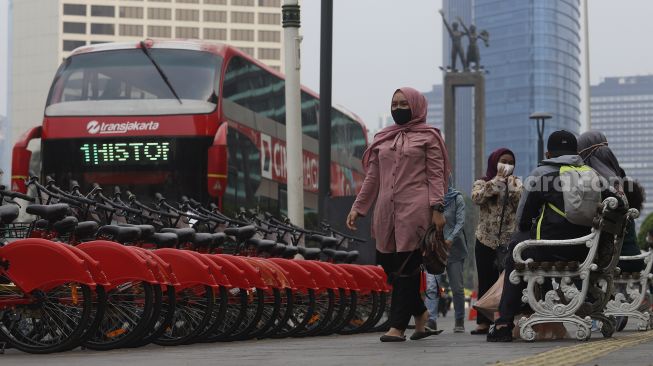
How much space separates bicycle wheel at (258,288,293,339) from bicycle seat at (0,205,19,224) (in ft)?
10.3

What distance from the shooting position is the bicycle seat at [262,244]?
40.6 ft

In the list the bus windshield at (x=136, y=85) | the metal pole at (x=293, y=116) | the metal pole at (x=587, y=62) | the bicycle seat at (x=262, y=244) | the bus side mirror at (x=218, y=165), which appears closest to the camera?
the bicycle seat at (x=262, y=244)

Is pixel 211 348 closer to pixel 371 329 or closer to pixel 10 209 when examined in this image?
pixel 10 209

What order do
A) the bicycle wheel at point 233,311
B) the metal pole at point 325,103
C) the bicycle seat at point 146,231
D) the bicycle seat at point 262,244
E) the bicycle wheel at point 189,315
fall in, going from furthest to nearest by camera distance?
the metal pole at point 325,103, the bicycle seat at point 262,244, the bicycle wheel at point 233,311, the bicycle seat at point 146,231, the bicycle wheel at point 189,315

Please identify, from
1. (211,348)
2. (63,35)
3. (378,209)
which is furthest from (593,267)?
(63,35)

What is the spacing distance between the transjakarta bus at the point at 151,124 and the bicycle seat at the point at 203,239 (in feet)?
27.0

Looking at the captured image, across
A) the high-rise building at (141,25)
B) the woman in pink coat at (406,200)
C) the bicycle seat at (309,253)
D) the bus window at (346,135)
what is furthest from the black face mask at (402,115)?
the high-rise building at (141,25)

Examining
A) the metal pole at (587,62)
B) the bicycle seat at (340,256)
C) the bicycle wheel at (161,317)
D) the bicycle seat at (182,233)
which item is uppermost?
the metal pole at (587,62)

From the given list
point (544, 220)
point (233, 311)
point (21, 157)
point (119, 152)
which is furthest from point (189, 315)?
point (21, 157)

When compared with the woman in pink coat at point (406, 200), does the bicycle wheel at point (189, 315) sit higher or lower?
lower

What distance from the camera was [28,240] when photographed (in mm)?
8898

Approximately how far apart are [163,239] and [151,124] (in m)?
9.72

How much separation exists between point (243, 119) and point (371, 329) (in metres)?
7.51

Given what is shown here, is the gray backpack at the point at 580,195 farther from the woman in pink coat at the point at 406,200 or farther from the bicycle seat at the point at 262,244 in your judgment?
the bicycle seat at the point at 262,244
